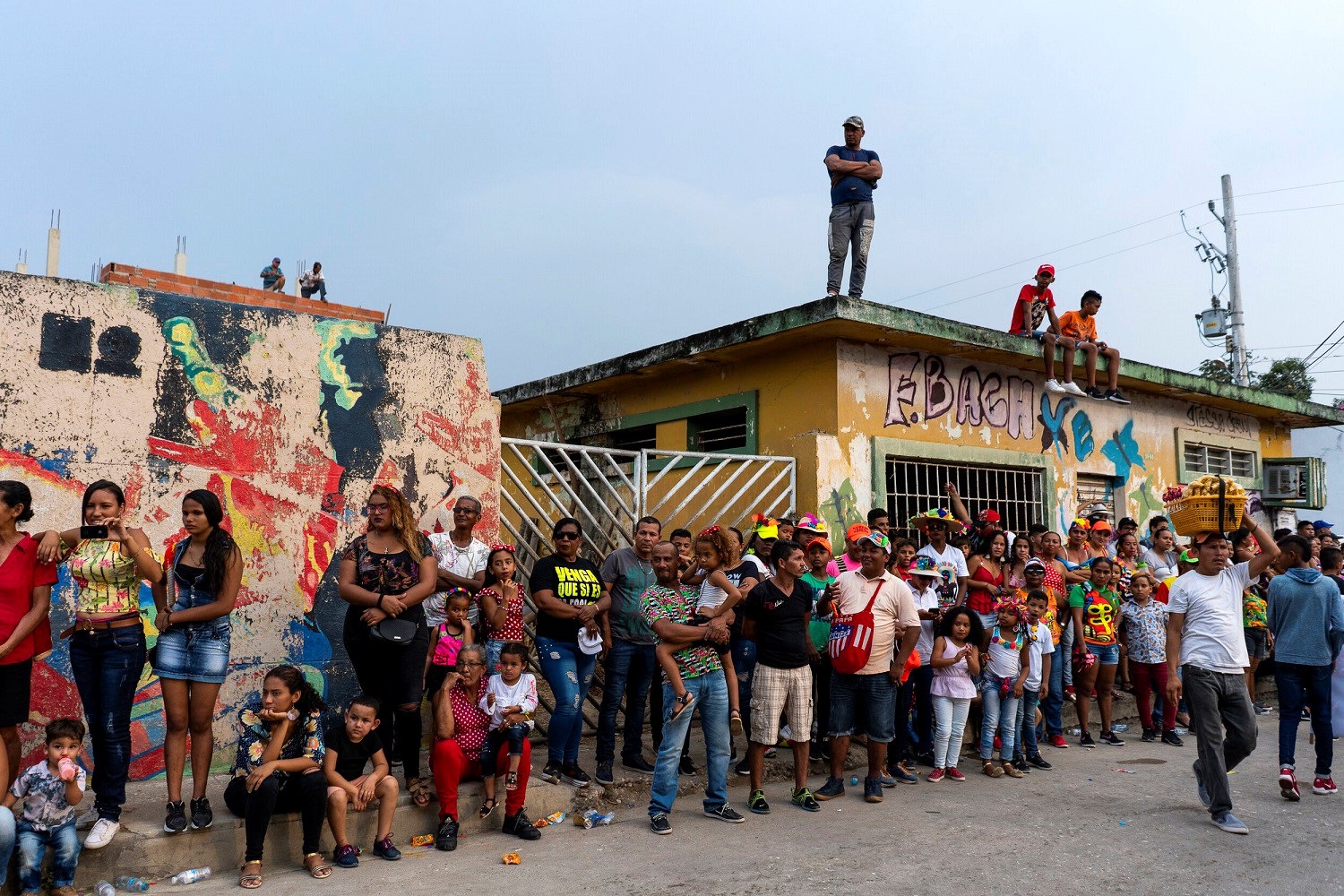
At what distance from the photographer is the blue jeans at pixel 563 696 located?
6.27 meters

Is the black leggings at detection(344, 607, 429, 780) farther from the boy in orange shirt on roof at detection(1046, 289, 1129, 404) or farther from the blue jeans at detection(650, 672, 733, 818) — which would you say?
the boy in orange shirt on roof at detection(1046, 289, 1129, 404)

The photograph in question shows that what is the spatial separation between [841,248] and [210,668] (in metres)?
7.19

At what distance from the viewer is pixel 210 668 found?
519 cm

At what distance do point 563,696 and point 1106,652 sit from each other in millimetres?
5121

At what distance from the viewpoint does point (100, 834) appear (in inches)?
186

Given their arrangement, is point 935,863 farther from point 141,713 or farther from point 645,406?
point 645,406

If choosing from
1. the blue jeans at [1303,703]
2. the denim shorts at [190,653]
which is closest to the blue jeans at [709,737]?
the denim shorts at [190,653]

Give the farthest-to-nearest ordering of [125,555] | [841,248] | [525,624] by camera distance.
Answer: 1. [841,248]
2. [525,624]
3. [125,555]

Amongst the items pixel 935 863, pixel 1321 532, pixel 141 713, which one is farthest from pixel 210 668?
pixel 1321 532

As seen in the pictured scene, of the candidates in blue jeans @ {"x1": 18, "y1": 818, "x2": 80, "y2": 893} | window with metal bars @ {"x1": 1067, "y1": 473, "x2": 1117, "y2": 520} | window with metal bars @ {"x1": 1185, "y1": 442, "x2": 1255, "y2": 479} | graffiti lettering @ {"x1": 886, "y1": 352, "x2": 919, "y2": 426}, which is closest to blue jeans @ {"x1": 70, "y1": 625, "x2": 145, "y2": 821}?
blue jeans @ {"x1": 18, "y1": 818, "x2": 80, "y2": 893}

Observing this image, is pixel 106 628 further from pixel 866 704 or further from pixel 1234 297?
pixel 1234 297

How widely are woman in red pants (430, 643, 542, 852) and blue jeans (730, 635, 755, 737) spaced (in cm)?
214

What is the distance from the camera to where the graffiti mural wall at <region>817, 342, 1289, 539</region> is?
991cm

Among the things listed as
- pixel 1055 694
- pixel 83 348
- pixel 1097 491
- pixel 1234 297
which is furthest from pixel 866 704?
pixel 1234 297
